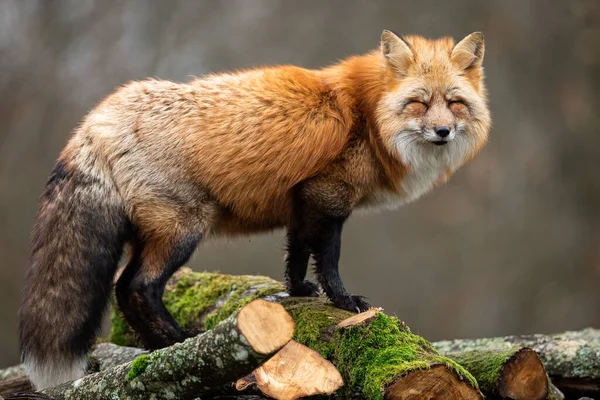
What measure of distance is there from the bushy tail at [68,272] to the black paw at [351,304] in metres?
1.65

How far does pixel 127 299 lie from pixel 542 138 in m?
10.4

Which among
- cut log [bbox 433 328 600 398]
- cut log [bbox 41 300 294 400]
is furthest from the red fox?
cut log [bbox 433 328 600 398]

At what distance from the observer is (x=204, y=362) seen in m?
3.99

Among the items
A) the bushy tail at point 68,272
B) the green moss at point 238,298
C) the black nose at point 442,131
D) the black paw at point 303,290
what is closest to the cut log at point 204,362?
the bushy tail at point 68,272

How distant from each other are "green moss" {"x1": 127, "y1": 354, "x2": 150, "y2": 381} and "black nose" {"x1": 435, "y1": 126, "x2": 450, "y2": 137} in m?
2.71

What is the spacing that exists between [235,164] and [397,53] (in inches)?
59.6

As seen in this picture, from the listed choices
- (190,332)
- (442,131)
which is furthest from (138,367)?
(442,131)

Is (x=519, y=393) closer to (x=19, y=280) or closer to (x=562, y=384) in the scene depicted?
(x=562, y=384)

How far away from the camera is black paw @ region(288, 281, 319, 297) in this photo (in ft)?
20.9

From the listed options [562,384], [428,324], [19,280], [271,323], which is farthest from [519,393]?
[19,280]

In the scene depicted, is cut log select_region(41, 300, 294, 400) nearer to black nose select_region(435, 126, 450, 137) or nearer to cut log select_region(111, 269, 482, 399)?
cut log select_region(111, 269, 482, 399)

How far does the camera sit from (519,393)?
5109 mm

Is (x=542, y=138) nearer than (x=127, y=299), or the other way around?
(x=127, y=299)

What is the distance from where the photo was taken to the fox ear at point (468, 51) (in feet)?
19.8
